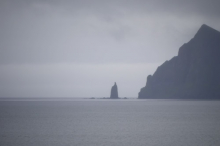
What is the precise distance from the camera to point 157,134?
44.3 meters

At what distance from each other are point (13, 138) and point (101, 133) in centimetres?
1283

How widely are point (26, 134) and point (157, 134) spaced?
63.9 ft

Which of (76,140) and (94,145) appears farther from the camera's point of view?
(76,140)

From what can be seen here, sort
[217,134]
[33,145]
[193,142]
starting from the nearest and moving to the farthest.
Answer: [33,145], [193,142], [217,134]

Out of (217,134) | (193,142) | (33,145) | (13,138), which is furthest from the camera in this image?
(217,134)

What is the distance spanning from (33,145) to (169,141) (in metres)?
17.0

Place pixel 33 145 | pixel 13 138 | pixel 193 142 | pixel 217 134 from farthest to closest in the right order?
pixel 217 134 → pixel 13 138 → pixel 193 142 → pixel 33 145

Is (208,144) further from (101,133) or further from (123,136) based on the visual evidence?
(101,133)

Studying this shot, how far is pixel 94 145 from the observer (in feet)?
116

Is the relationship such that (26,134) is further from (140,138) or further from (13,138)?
(140,138)

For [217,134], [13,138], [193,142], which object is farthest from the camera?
[217,134]

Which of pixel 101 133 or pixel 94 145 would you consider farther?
pixel 101 133

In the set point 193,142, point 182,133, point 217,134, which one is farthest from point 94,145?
point 217,134

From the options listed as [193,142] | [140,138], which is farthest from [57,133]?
[193,142]
